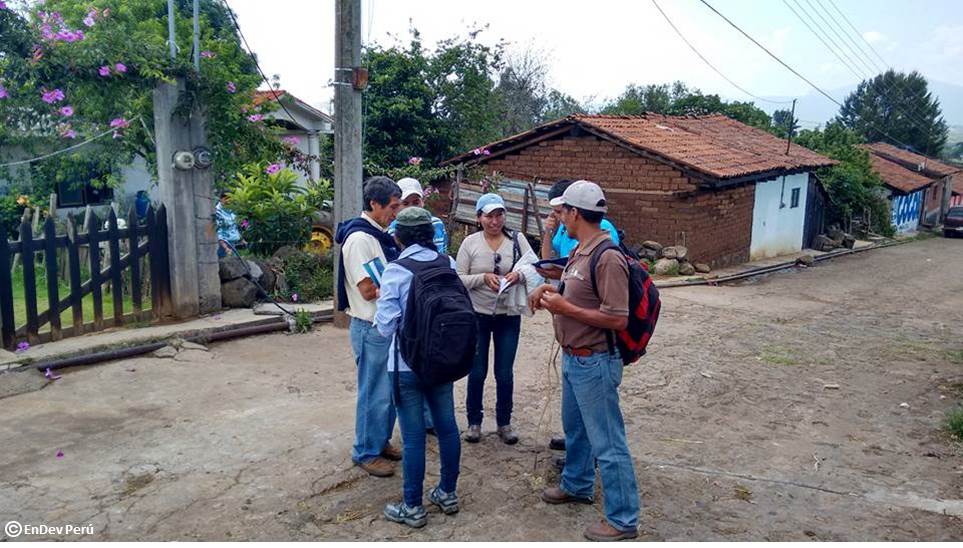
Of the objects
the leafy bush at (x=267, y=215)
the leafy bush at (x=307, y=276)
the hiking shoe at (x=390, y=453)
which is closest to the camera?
the hiking shoe at (x=390, y=453)

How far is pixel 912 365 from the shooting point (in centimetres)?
817

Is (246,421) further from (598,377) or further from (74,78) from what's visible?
(74,78)

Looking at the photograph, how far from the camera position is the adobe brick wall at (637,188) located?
15203 mm

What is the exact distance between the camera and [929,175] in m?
41.0

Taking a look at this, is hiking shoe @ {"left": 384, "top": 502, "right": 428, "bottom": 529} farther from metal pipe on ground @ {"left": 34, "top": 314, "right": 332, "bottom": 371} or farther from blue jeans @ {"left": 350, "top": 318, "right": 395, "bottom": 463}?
metal pipe on ground @ {"left": 34, "top": 314, "right": 332, "bottom": 371}

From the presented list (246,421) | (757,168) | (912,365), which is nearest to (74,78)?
(246,421)

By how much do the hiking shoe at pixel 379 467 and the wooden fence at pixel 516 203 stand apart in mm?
9879

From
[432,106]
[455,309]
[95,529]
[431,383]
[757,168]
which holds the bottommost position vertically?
[95,529]

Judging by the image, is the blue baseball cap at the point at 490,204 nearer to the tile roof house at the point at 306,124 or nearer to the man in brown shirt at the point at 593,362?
the man in brown shirt at the point at 593,362

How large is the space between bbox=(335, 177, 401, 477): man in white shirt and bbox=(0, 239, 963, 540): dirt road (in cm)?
23

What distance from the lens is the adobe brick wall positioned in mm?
15203

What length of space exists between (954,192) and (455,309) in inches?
2041

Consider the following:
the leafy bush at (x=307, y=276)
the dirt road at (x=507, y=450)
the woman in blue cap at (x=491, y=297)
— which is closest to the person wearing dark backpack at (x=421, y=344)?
the dirt road at (x=507, y=450)

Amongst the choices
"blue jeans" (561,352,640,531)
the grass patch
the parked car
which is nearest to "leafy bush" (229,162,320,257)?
"blue jeans" (561,352,640,531)
